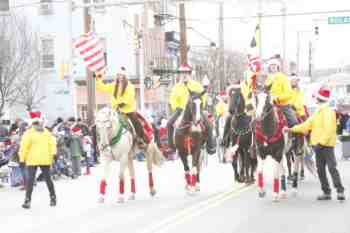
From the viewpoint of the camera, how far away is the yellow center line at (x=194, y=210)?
37.4 feet

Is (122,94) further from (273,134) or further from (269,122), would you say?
(273,134)

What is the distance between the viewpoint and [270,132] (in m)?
13.6

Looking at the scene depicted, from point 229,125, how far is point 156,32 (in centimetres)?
3442

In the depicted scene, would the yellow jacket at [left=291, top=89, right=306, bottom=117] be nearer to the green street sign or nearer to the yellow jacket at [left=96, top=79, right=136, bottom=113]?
the yellow jacket at [left=96, top=79, right=136, bottom=113]

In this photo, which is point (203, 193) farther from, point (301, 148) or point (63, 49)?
point (63, 49)

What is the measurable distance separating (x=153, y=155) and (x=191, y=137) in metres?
1.09

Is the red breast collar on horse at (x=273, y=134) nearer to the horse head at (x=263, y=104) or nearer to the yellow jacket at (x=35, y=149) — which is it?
the horse head at (x=263, y=104)

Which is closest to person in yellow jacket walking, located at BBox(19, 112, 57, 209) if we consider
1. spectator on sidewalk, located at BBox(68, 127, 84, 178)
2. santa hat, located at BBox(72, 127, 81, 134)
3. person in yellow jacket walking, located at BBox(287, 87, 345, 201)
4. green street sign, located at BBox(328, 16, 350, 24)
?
person in yellow jacket walking, located at BBox(287, 87, 345, 201)

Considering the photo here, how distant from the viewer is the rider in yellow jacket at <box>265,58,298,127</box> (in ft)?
46.2

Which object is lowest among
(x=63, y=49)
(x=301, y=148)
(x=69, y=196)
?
(x=69, y=196)

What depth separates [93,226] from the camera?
11672 millimetres

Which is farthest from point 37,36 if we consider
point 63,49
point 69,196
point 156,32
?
Answer: point 69,196

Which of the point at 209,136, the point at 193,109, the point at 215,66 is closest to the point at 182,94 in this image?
the point at 193,109

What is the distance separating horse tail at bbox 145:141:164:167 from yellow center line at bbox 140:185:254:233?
1.54 meters
